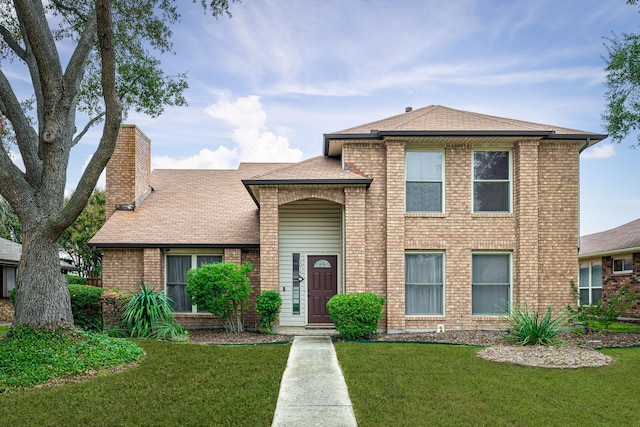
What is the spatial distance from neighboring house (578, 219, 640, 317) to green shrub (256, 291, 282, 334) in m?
12.8

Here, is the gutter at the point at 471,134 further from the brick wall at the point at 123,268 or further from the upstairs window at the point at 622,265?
the upstairs window at the point at 622,265

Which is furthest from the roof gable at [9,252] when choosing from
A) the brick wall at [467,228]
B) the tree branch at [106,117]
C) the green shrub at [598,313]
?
the green shrub at [598,313]

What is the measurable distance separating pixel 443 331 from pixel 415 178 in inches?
169

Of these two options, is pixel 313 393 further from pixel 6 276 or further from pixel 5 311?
pixel 6 276

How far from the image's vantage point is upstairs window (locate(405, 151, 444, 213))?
539 inches

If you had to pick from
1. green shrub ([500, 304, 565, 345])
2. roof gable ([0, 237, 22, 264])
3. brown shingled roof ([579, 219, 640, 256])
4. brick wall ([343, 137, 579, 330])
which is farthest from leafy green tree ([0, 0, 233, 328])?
brown shingled roof ([579, 219, 640, 256])

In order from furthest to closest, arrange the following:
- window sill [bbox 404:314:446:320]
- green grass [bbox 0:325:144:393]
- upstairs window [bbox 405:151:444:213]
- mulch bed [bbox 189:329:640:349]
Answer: upstairs window [bbox 405:151:444:213] < window sill [bbox 404:314:446:320] < mulch bed [bbox 189:329:640:349] < green grass [bbox 0:325:144:393]

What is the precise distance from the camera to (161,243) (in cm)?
1465

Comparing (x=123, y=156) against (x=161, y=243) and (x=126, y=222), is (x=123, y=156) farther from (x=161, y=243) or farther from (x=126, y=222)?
(x=161, y=243)

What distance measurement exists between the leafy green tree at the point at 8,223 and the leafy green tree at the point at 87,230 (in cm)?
491

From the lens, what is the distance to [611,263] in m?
20.5

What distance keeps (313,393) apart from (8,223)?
33.6 metres

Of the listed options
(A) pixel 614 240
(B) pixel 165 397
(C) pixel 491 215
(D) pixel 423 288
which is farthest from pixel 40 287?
(A) pixel 614 240

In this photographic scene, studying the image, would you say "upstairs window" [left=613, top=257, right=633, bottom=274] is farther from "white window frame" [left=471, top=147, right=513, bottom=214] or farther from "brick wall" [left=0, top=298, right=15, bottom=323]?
"brick wall" [left=0, top=298, right=15, bottom=323]
